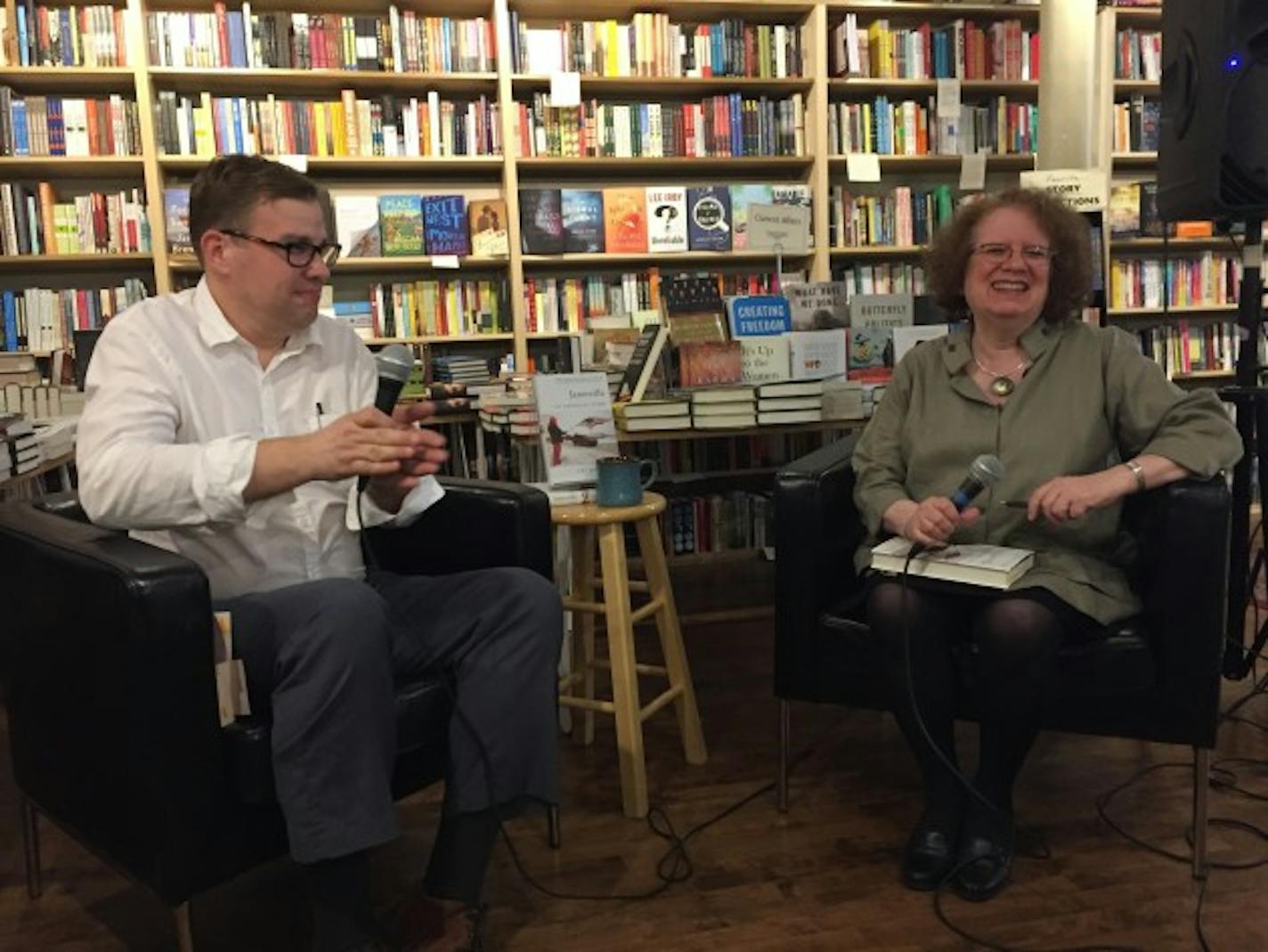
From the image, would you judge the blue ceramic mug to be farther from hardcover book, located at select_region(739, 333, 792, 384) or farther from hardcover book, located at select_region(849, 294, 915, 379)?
hardcover book, located at select_region(849, 294, 915, 379)

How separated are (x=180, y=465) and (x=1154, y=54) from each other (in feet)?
14.7

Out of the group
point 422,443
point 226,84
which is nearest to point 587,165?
point 226,84

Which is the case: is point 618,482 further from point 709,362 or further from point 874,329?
point 874,329

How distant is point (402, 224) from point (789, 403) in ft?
6.68

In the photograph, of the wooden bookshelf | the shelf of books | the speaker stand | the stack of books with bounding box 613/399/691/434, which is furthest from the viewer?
the shelf of books

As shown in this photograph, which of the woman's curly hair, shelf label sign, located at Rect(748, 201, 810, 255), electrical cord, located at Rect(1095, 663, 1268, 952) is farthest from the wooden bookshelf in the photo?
electrical cord, located at Rect(1095, 663, 1268, 952)

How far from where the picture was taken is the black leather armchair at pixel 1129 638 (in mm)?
1574

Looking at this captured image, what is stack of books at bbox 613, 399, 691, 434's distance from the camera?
2.44 metres

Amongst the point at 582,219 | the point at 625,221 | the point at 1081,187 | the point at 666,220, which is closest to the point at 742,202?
the point at 666,220

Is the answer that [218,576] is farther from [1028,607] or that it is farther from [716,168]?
[716,168]

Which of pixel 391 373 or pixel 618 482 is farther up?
pixel 391 373

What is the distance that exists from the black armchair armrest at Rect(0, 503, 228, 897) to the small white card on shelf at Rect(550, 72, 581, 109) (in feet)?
9.18

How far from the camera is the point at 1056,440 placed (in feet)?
5.74

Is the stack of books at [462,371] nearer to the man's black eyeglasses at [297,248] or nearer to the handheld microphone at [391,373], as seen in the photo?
the man's black eyeglasses at [297,248]
